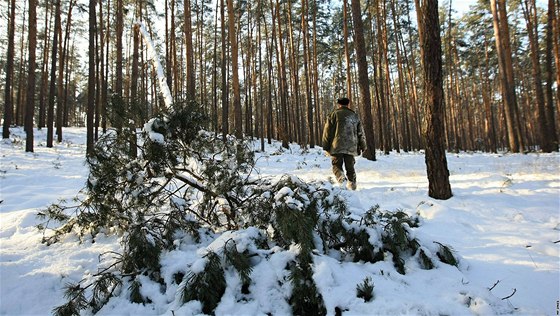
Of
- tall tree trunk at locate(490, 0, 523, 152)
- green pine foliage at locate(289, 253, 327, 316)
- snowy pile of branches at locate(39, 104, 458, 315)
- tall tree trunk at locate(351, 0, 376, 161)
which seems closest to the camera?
green pine foliage at locate(289, 253, 327, 316)

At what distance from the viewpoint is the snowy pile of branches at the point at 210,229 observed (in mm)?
2170

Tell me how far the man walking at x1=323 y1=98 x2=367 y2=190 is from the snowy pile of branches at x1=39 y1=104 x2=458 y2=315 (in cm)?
239

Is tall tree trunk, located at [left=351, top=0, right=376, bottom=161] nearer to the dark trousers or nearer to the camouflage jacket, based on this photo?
the camouflage jacket

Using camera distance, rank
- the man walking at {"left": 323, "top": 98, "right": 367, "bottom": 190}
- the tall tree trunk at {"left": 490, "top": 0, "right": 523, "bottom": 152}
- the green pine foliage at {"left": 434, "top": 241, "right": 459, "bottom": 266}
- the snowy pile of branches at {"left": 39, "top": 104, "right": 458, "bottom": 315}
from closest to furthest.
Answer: the snowy pile of branches at {"left": 39, "top": 104, "right": 458, "bottom": 315}, the green pine foliage at {"left": 434, "top": 241, "right": 459, "bottom": 266}, the man walking at {"left": 323, "top": 98, "right": 367, "bottom": 190}, the tall tree trunk at {"left": 490, "top": 0, "right": 523, "bottom": 152}

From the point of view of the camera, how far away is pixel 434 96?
4875 millimetres

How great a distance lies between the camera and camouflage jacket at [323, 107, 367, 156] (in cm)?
586

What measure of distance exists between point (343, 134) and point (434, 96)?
5.48 ft

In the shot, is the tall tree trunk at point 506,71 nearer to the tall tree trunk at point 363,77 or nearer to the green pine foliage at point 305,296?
the tall tree trunk at point 363,77

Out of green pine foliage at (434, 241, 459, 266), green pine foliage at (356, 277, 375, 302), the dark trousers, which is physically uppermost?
the dark trousers

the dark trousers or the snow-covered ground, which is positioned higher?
the dark trousers

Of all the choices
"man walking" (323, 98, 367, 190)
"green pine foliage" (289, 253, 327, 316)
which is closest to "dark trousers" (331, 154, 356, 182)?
"man walking" (323, 98, 367, 190)

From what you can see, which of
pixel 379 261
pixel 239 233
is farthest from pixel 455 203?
pixel 239 233

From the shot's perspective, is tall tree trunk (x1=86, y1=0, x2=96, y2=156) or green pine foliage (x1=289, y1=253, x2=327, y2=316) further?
tall tree trunk (x1=86, y1=0, x2=96, y2=156)

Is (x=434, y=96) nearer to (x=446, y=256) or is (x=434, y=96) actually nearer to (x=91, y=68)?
(x=446, y=256)
